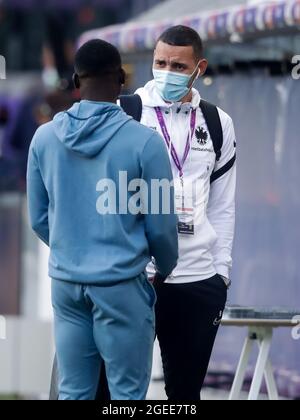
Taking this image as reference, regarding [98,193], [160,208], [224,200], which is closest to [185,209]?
[224,200]

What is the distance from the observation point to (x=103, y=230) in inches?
225

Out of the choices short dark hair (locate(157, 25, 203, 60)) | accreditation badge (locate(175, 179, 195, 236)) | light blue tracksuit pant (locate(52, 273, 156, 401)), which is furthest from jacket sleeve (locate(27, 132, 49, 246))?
short dark hair (locate(157, 25, 203, 60))

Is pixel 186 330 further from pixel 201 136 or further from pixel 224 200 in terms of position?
pixel 201 136

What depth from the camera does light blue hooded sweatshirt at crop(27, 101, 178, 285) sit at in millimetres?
5695

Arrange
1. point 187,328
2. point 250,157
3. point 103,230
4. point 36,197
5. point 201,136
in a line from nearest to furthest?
point 103,230 < point 36,197 < point 187,328 < point 201,136 < point 250,157

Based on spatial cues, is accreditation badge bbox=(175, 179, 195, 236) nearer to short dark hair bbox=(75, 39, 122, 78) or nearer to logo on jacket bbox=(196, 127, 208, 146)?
logo on jacket bbox=(196, 127, 208, 146)

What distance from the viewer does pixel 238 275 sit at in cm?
1055

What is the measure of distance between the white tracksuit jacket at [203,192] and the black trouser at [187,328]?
5 centimetres

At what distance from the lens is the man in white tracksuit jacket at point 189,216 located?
6.23 metres

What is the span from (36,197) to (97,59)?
617mm

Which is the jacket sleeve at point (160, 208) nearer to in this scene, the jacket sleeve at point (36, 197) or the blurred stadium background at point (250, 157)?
the jacket sleeve at point (36, 197)
